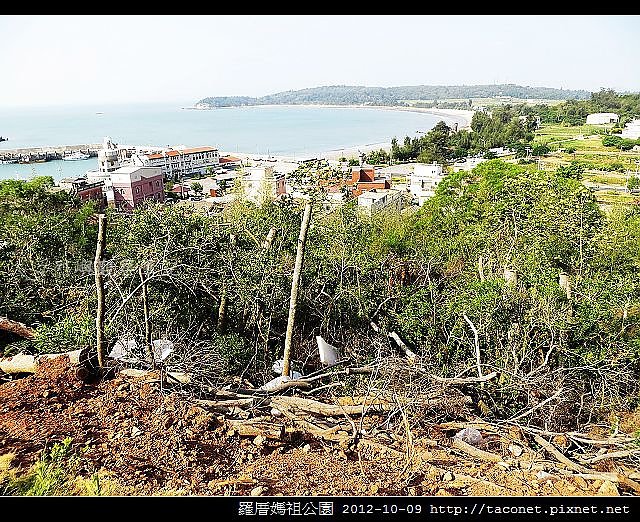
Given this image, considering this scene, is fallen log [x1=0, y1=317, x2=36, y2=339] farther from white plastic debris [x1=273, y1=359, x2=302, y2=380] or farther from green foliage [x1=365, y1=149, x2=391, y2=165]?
green foliage [x1=365, y1=149, x2=391, y2=165]

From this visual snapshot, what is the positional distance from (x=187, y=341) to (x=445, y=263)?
9.77 ft

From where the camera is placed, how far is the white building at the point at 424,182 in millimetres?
13266

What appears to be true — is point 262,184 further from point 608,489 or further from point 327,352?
point 608,489

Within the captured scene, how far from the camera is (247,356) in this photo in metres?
3.53

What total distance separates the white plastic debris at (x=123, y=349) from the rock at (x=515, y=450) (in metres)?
2.09

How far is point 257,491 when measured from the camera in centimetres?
175

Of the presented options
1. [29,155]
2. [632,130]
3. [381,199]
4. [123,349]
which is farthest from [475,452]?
[381,199]

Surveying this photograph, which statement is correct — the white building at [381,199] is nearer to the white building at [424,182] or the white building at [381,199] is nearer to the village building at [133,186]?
the white building at [424,182]

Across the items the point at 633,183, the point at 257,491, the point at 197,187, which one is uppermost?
the point at 257,491

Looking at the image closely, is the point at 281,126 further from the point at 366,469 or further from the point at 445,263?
the point at 366,469

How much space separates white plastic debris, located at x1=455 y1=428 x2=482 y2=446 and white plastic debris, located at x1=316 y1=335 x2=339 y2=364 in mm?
1208

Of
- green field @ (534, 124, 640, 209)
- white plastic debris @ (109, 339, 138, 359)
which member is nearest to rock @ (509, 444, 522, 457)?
white plastic debris @ (109, 339, 138, 359)

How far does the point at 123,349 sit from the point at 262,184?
5645mm
